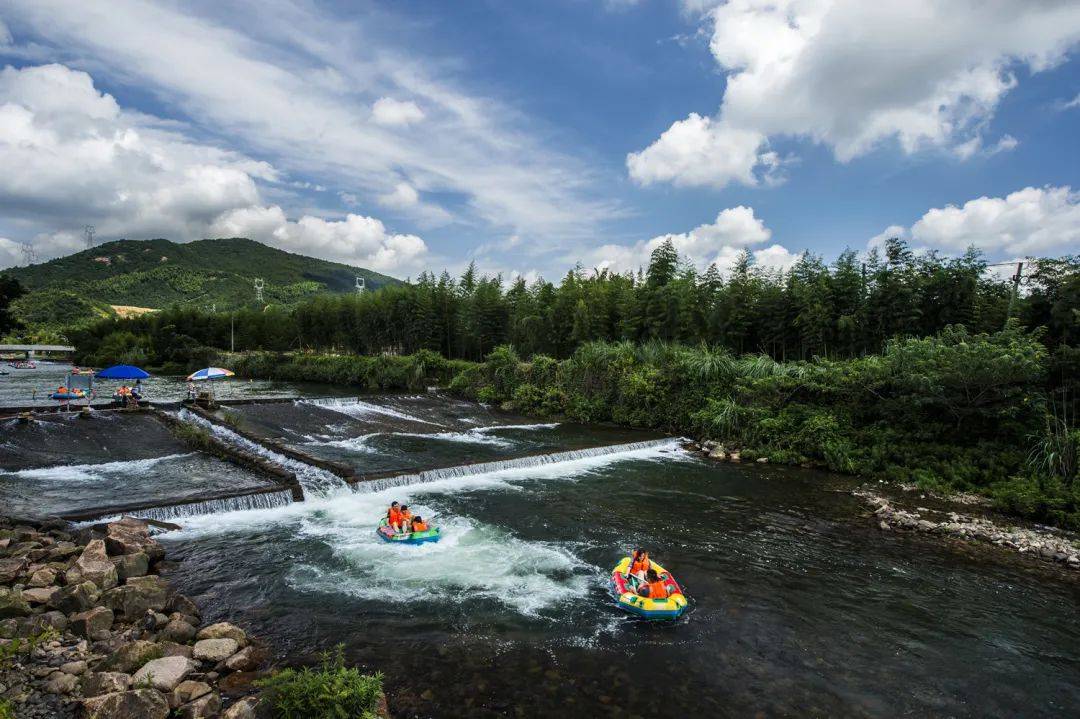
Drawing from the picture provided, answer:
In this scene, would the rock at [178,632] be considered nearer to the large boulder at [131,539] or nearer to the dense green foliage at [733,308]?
the large boulder at [131,539]

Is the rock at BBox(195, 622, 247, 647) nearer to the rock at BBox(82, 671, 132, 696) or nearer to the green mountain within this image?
the rock at BBox(82, 671, 132, 696)

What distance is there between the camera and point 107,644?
5.45 meters

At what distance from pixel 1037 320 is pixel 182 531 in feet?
78.8

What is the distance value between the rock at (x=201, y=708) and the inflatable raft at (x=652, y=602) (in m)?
4.89

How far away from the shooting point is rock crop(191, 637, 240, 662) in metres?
5.57

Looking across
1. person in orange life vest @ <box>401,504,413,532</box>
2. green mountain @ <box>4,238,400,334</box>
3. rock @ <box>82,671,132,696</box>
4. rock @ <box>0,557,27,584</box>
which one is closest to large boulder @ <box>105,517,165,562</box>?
rock @ <box>0,557,27,584</box>

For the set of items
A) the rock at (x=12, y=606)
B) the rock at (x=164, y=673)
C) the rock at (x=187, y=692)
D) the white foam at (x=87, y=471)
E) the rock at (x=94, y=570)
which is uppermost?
the rock at (x=12, y=606)

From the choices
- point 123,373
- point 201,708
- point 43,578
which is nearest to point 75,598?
point 43,578

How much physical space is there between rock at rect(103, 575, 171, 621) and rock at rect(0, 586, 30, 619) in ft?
2.46

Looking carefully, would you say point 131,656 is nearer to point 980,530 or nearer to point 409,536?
point 409,536

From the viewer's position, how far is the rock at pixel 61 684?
4562mm

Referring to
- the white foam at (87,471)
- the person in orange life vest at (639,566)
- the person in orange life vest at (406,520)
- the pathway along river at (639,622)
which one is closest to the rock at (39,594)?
the pathway along river at (639,622)

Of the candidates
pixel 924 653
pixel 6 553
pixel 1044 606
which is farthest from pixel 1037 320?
pixel 6 553

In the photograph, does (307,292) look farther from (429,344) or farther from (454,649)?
(454,649)
